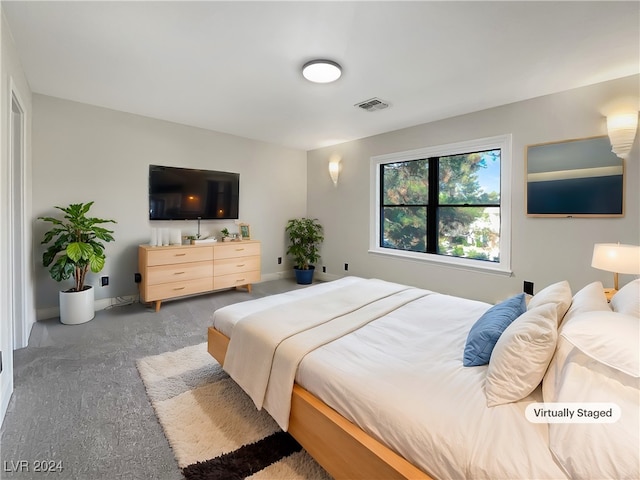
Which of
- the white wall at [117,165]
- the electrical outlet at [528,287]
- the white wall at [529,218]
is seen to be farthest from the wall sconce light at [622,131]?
the white wall at [117,165]

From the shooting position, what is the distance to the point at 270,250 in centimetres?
521

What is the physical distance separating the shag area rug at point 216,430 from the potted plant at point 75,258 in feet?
4.61

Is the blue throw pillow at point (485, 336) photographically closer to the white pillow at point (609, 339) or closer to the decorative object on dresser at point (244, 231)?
the white pillow at point (609, 339)

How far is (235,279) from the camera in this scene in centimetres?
423

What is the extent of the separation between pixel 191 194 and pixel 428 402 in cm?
393

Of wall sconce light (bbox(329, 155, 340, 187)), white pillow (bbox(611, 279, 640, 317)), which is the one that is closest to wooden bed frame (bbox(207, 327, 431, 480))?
white pillow (bbox(611, 279, 640, 317))

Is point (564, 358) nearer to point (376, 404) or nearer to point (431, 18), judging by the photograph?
point (376, 404)

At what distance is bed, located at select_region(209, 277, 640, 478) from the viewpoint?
893 mm

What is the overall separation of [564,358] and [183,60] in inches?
118

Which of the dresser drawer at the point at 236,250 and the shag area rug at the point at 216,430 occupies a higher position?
the dresser drawer at the point at 236,250

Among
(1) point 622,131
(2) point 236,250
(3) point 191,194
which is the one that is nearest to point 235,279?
(2) point 236,250

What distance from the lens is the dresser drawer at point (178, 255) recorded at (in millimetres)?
3488

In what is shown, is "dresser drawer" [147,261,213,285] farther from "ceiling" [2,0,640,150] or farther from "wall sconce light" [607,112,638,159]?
"wall sconce light" [607,112,638,159]

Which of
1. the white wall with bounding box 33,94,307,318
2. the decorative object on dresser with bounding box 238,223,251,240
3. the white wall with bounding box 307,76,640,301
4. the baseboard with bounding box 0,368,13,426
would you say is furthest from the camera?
the decorative object on dresser with bounding box 238,223,251,240
